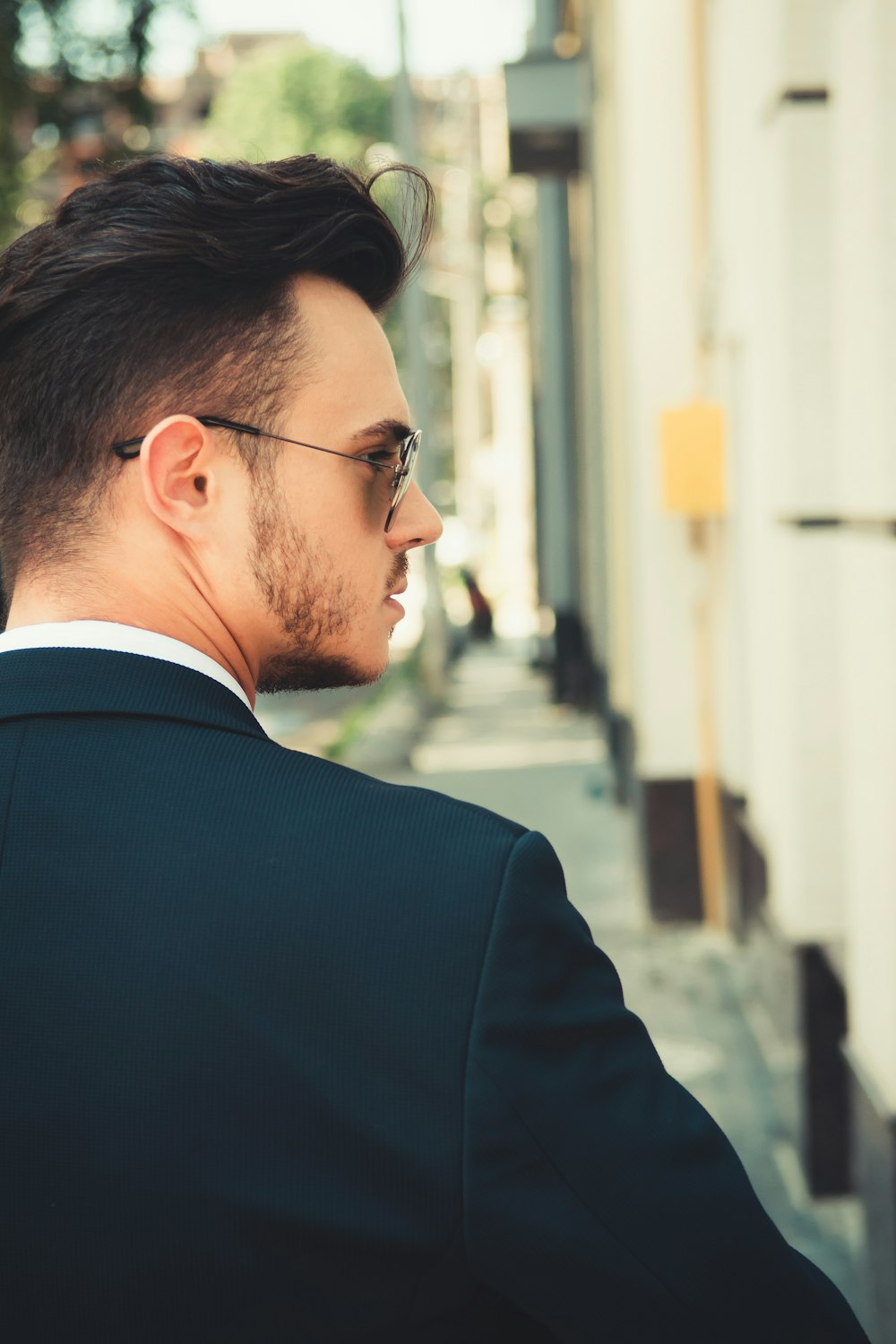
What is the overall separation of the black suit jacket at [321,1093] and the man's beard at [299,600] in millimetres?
258

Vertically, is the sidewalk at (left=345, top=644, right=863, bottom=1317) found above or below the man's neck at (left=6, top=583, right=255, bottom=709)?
below

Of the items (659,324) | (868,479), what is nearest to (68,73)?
(659,324)

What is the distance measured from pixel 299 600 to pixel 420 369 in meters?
14.5

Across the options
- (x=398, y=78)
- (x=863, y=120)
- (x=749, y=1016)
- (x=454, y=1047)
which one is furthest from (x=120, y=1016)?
(x=398, y=78)

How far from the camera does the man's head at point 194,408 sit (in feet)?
4.04

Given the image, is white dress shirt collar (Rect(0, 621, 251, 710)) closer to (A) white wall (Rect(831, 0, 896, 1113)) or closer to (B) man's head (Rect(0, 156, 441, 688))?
(B) man's head (Rect(0, 156, 441, 688))

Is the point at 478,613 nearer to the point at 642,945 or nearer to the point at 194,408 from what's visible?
the point at 642,945

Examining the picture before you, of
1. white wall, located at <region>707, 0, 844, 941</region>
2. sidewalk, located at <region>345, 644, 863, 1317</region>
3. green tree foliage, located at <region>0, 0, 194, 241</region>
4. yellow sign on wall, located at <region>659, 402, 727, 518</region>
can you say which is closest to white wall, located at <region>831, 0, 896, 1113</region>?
white wall, located at <region>707, 0, 844, 941</region>

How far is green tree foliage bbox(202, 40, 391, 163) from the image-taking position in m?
37.0

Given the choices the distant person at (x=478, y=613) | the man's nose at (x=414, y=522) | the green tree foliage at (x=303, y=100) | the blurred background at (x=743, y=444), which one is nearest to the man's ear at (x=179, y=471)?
the man's nose at (x=414, y=522)

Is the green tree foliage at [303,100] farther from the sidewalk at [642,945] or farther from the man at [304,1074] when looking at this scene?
the man at [304,1074]

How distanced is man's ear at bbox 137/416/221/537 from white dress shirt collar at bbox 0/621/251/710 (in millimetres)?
109

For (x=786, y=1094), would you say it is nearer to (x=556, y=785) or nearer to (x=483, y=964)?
(x=483, y=964)

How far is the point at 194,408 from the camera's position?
1.25 meters
